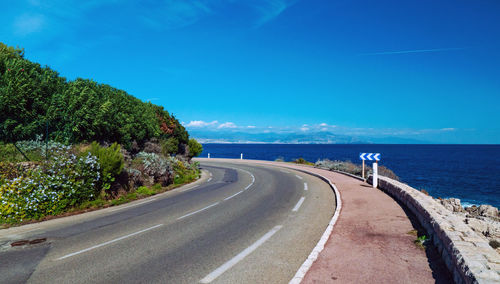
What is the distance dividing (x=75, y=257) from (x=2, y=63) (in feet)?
47.1

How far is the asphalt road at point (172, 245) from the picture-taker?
5512mm

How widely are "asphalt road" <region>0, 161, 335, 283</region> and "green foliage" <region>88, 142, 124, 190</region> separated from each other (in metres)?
2.07

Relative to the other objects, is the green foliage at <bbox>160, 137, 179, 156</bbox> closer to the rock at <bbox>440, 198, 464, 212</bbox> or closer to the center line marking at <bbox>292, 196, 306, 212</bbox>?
the center line marking at <bbox>292, 196, 306, 212</bbox>

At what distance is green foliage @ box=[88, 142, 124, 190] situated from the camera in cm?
1380

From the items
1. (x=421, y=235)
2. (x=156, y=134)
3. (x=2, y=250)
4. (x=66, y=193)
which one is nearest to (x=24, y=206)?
(x=66, y=193)

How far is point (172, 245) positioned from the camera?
7238mm

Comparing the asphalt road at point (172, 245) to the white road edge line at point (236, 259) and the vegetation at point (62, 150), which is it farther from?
the vegetation at point (62, 150)

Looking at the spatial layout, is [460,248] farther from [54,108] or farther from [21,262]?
[54,108]

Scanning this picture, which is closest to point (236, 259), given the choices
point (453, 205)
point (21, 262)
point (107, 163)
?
point (21, 262)

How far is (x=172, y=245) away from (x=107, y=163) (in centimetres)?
841

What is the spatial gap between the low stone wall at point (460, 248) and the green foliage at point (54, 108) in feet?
55.2

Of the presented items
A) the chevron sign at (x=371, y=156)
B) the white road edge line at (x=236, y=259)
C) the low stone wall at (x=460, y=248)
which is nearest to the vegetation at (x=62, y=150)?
the white road edge line at (x=236, y=259)

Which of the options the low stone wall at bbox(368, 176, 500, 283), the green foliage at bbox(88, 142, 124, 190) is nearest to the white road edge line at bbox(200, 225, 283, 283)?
the low stone wall at bbox(368, 176, 500, 283)

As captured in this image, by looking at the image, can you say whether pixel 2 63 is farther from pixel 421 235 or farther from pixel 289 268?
pixel 421 235
